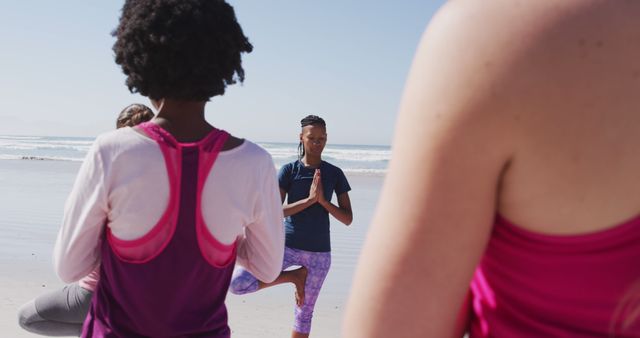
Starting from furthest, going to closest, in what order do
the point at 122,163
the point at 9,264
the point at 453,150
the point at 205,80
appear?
1. the point at 9,264
2. the point at 205,80
3. the point at 122,163
4. the point at 453,150

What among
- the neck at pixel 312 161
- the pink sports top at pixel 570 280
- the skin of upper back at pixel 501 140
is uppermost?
the skin of upper back at pixel 501 140

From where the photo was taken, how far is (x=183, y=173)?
2.03m

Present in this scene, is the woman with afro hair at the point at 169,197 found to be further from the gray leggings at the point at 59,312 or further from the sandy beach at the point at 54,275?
the sandy beach at the point at 54,275

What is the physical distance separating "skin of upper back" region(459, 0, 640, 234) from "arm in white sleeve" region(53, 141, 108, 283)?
5.30ft

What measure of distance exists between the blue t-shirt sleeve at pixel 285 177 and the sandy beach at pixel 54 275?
1.46m

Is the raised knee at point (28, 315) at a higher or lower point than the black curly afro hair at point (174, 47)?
lower

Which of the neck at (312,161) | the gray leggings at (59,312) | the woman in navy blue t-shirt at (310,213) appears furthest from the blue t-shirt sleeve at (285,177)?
the gray leggings at (59,312)

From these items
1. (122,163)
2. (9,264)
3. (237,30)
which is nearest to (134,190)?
(122,163)

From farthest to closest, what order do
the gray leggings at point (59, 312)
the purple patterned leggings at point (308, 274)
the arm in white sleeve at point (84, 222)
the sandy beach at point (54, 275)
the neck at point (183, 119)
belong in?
the sandy beach at point (54, 275)
the purple patterned leggings at point (308, 274)
the gray leggings at point (59, 312)
the neck at point (183, 119)
the arm in white sleeve at point (84, 222)

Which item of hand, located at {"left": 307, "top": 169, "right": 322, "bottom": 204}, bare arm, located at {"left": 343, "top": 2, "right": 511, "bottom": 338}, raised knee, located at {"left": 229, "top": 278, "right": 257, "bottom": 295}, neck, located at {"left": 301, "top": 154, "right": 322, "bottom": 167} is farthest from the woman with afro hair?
neck, located at {"left": 301, "top": 154, "right": 322, "bottom": 167}

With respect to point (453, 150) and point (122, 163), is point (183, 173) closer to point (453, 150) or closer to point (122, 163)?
point (122, 163)

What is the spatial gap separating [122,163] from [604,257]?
1.63 meters

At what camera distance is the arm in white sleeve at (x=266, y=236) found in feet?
7.40

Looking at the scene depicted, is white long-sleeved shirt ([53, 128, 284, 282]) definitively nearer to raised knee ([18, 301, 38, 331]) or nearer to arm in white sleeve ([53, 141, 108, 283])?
arm in white sleeve ([53, 141, 108, 283])
